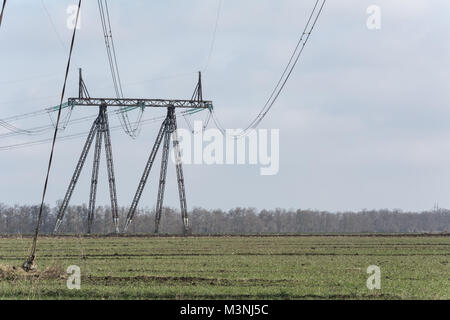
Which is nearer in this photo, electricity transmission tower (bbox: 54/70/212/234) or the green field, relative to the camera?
the green field

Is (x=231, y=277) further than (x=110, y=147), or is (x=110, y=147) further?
(x=110, y=147)

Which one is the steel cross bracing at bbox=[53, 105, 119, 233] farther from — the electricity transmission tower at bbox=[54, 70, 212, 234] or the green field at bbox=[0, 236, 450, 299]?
the green field at bbox=[0, 236, 450, 299]

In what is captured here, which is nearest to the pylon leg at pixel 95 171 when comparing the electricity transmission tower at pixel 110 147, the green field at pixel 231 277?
the electricity transmission tower at pixel 110 147

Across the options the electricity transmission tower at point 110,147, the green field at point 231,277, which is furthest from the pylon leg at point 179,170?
the green field at point 231,277

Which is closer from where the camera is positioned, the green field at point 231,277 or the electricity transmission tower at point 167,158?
the green field at point 231,277

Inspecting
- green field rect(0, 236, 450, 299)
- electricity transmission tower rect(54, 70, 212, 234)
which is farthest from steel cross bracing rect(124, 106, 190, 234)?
green field rect(0, 236, 450, 299)

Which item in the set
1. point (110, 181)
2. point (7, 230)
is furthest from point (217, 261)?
point (7, 230)

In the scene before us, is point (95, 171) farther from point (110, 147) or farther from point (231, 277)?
point (231, 277)

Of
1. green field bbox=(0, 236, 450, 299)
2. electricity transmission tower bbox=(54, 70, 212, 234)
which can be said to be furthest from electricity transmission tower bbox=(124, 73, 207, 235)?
green field bbox=(0, 236, 450, 299)

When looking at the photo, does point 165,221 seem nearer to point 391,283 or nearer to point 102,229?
point 102,229

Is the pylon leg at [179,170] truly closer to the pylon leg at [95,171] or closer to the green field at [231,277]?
the pylon leg at [95,171]

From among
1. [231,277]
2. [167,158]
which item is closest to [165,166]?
[167,158]
